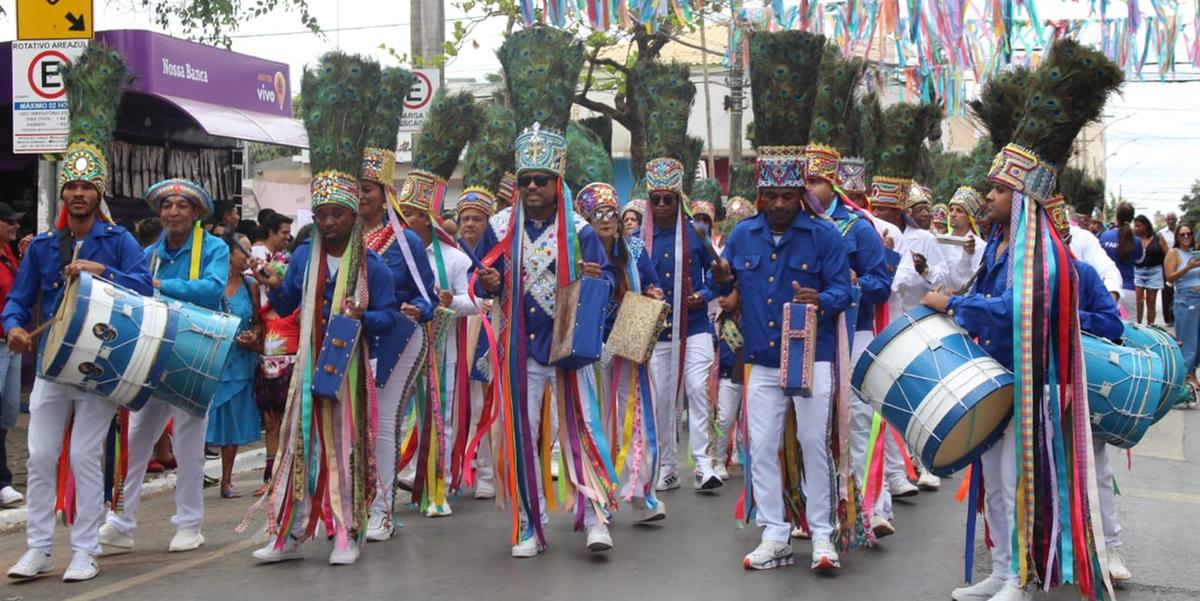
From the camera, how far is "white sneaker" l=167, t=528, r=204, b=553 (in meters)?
7.40

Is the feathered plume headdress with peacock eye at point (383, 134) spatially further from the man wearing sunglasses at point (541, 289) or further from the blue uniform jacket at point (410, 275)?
the man wearing sunglasses at point (541, 289)

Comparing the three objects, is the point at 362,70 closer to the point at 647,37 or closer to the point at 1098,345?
the point at 1098,345

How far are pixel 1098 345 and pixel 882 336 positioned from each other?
34.3 inches

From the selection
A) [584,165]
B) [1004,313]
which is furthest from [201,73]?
[1004,313]

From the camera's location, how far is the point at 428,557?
718 cm

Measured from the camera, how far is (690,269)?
30.8 ft

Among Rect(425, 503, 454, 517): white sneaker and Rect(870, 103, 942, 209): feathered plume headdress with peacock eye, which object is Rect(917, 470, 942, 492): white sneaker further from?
Rect(425, 503, 454, 517): white sneaker

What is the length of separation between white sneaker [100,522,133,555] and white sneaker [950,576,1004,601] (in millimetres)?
4138

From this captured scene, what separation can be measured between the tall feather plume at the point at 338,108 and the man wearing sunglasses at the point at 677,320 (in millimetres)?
2360

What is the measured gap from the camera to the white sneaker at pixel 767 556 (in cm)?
679

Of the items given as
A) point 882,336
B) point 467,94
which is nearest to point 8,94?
point 467,94

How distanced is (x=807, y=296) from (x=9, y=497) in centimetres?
524

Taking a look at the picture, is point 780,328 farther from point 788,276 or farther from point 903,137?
point 903,137

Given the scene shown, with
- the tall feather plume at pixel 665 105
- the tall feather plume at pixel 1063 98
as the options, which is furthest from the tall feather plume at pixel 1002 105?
the tall feather plume at pixel 665 105
